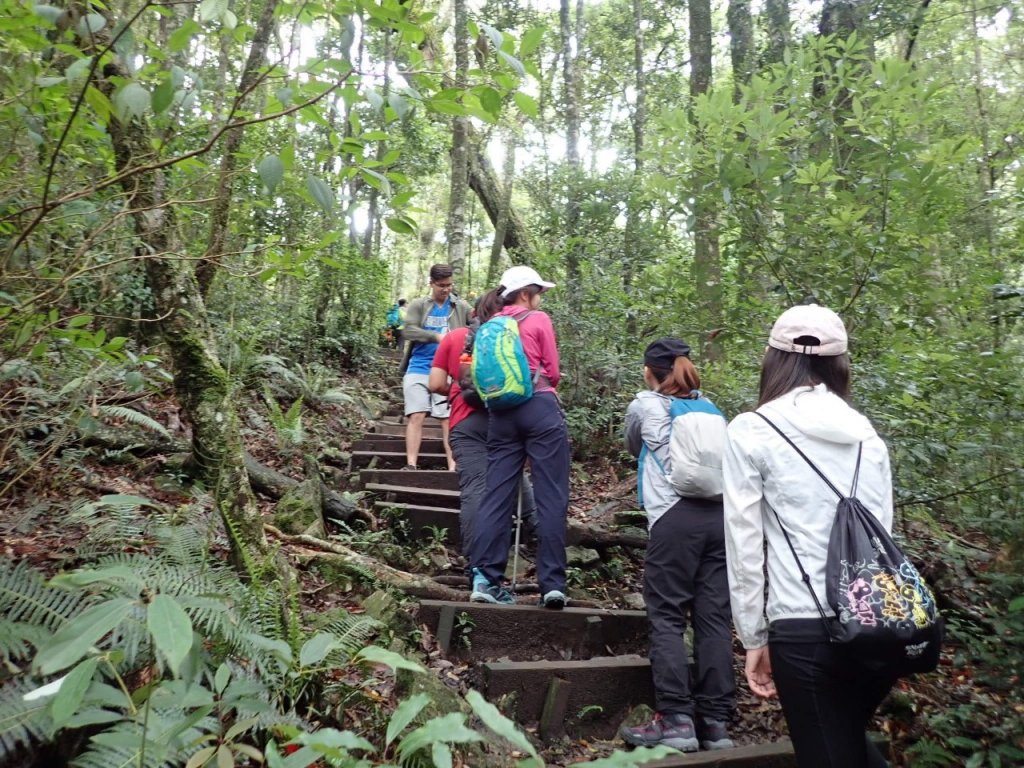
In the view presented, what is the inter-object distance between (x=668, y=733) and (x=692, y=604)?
2.20ft

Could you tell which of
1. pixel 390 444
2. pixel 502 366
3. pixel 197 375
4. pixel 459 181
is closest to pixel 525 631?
pixel 502 366

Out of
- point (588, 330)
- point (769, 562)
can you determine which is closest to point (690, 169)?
point (769, 562)

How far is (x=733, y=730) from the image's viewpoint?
3.68 metres

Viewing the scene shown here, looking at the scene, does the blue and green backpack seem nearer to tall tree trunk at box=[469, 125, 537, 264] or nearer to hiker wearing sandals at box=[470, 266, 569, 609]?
hiker wearing sandals at box=[470, 266, 569, 609]

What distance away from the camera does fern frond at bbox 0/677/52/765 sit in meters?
1.82

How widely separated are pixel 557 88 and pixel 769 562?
18.0 meters

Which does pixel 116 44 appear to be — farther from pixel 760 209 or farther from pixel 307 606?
pixel 760 209

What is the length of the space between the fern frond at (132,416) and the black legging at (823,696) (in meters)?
3.41

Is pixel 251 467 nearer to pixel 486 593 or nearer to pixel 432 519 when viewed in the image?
pixel 432 519

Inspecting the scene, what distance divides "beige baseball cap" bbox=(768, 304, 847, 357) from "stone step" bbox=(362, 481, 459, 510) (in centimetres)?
414

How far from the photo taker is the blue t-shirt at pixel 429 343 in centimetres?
701

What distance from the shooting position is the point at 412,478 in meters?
6.63

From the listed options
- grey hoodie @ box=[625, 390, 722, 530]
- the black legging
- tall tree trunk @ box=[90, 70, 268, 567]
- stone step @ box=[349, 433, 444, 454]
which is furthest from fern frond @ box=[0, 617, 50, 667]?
stone step @ box=[349, 433, 444, 454]

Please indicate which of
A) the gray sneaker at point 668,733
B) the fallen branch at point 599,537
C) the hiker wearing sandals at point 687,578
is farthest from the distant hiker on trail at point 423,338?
the gray sneaker at point 668,733
